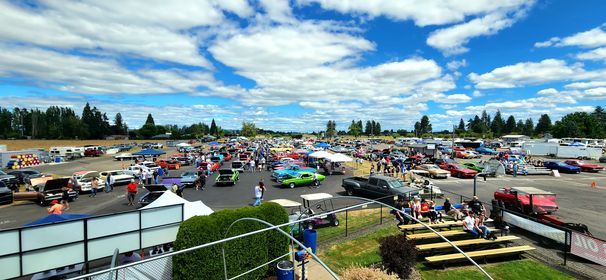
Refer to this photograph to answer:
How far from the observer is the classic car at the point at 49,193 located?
20422 millimetres

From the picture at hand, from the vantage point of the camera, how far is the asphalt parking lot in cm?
1716

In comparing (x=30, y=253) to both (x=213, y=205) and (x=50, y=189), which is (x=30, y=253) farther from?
(x=50, y=189)

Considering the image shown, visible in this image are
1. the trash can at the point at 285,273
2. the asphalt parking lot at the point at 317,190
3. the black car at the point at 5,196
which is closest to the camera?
the trash can at the point at 285,273

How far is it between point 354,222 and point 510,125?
6981 inches

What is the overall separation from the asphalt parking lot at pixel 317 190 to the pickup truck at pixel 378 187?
75.3 inches

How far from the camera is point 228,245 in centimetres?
877

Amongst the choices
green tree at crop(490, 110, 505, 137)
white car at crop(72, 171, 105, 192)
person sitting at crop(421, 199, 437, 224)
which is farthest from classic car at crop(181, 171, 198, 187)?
green tree at crop(490, 110, 505, 137)

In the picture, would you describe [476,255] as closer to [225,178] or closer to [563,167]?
[225,178]

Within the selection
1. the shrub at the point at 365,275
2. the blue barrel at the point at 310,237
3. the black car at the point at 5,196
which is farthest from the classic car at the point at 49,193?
the shrub at the point at 365,275

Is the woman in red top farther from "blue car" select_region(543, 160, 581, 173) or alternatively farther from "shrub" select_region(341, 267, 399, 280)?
"blue car" select_region(543, 160, 581, 173)

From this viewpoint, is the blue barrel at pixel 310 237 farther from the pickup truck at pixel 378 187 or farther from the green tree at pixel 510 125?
the green tree at pixel 510 125

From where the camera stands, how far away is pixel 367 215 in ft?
56.1

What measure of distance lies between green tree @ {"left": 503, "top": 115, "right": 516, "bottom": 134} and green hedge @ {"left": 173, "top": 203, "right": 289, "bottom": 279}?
181257 mm

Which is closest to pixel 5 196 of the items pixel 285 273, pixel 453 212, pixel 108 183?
pixel 108 183
